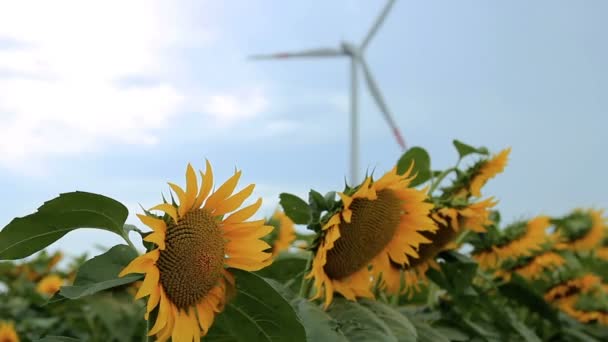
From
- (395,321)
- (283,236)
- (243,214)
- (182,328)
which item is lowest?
(395,321)

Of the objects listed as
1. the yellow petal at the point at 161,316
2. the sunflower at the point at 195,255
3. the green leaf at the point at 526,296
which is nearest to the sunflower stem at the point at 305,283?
the sunflower at the point at 195,255

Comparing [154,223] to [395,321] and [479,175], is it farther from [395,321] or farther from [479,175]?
[479,175]

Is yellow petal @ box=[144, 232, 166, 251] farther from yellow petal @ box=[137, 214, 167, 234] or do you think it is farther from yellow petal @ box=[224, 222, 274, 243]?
yellow petal @ box=[224, 222, 274, 243]

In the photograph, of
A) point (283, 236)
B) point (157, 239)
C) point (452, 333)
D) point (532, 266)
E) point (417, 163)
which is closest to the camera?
point (157, 239)

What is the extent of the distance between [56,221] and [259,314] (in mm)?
289

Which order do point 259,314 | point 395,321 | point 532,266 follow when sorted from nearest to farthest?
point 259,314 → point 395,321 → point 532,266

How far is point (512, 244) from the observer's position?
2.23 meters

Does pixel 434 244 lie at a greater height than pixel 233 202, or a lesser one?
lesser

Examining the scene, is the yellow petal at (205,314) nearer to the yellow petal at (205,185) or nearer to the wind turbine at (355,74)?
the yellow petal at (205,185)

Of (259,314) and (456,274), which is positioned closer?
(259,314)

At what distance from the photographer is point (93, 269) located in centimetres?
97

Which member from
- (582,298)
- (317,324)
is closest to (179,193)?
(317,324)

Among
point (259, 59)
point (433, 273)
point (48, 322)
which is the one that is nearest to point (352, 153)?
point (259, 59)

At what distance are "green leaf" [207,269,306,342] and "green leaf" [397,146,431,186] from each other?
0.76 metres
